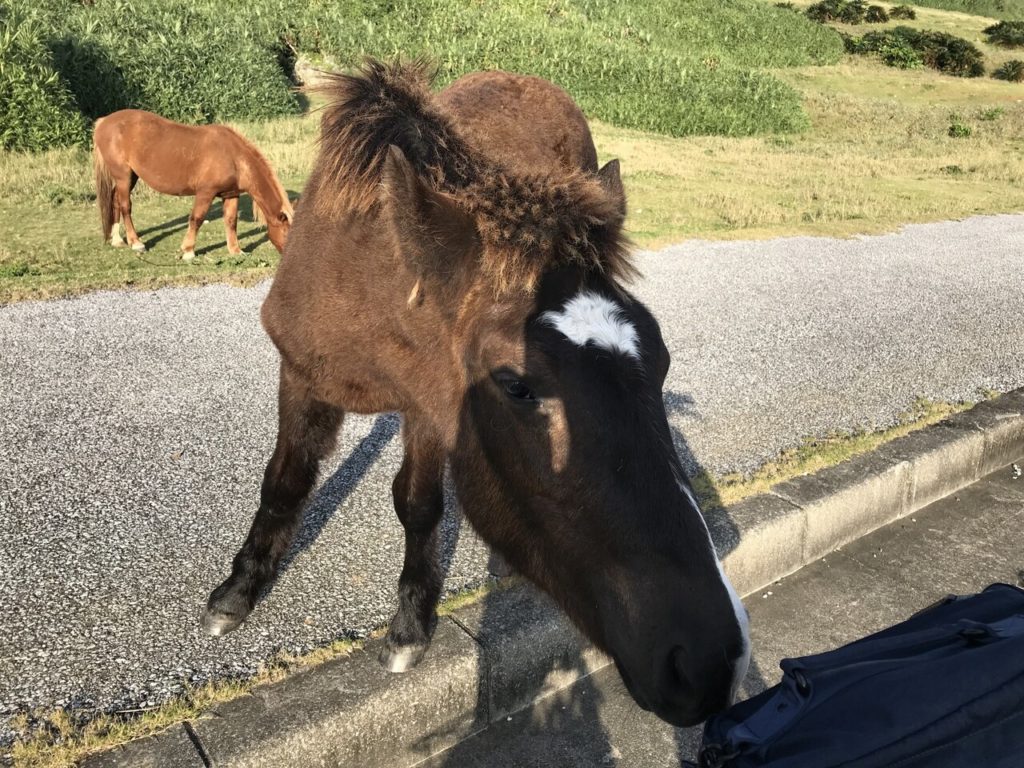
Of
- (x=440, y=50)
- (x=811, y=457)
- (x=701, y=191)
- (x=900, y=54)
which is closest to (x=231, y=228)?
(x=811, y=457)

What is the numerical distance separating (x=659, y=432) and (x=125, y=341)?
532 centimetres

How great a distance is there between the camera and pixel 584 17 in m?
34.8

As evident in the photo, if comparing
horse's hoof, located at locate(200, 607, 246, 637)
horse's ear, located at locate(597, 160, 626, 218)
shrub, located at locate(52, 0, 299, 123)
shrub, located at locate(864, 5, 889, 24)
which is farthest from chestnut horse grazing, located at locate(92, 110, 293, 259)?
shrub, located at locate(864, 5, 889, 24)

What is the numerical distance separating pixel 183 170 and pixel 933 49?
45577 mm

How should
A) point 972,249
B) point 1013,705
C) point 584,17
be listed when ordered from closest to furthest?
point 1013,705
point 972,249
point 584,17

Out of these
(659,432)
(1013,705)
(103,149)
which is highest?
(659,432)

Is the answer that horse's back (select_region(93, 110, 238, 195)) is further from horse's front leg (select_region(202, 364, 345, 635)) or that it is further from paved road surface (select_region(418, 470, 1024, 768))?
paved road surface (select_region(418, 470, 1024, 768))

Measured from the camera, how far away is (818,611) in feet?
11.2

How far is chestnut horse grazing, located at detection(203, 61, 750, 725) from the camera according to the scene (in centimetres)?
172

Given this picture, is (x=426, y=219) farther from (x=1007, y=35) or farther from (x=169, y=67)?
(x=1007, y=35)

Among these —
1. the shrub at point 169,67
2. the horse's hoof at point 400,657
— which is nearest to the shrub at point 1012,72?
the shrub at point 169,67

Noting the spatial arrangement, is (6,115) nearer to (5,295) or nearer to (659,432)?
(5,295)

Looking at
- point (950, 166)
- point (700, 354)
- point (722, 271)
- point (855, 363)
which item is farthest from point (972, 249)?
point (950, 166)

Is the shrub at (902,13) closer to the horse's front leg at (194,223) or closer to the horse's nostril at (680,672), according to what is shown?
the horse's front leg at (194,223)
